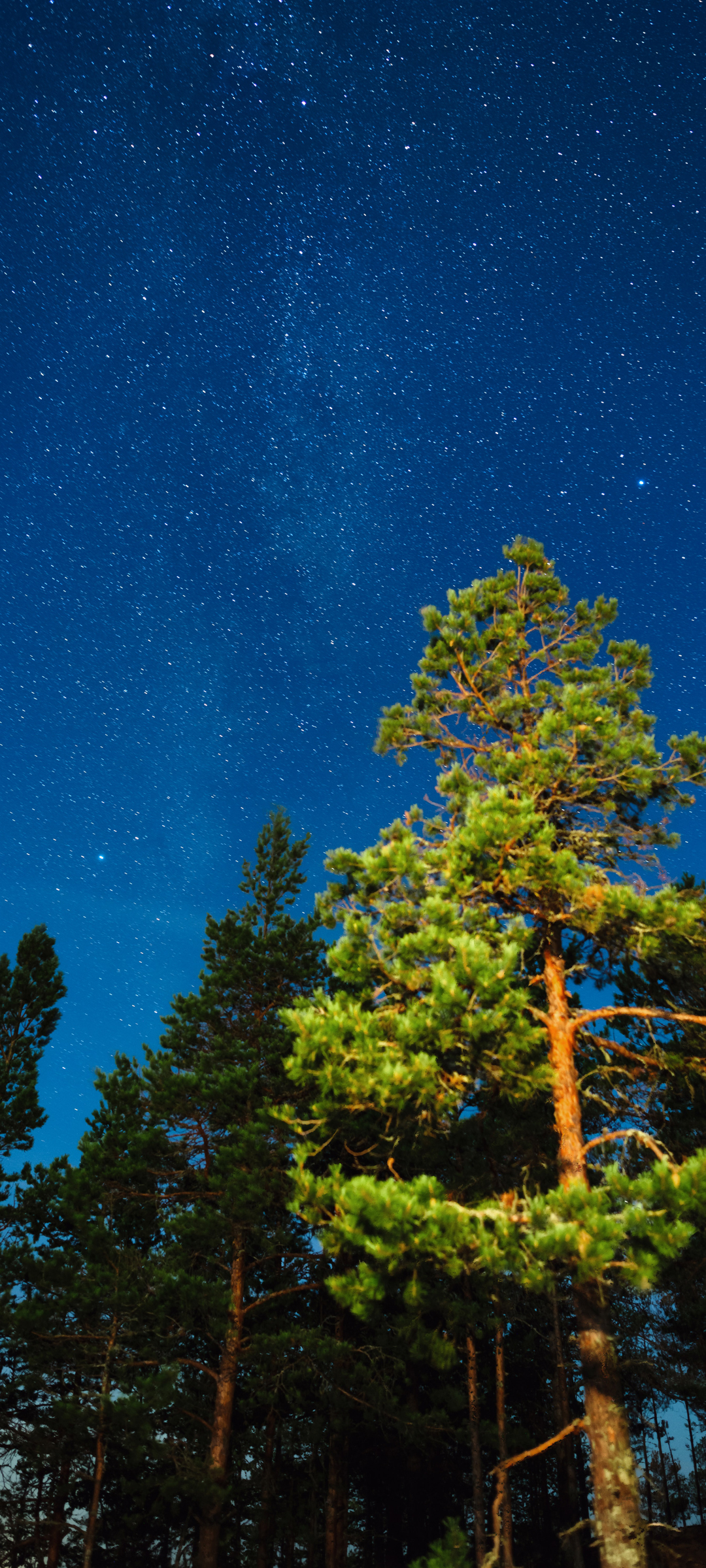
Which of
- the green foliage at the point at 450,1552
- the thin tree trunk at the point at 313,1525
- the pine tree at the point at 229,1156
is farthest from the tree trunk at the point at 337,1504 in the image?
the green foliage at the point at 450,1552

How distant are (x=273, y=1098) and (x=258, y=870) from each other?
5.96 meters

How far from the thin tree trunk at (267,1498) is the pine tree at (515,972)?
12.4 meters

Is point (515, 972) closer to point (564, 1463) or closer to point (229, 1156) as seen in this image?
point (229, 1156)

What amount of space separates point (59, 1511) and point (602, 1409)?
68.7 feet

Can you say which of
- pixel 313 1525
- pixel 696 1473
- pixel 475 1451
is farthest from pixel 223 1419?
pixel 696 1473

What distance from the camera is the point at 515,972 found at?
8367mm

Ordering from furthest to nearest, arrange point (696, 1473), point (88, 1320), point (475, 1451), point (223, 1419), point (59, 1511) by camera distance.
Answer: point (696, 1473) → point (59, 1511) → point (88, 1320) → point (223, 1419) → point (475, 1451)

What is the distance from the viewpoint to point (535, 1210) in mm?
5867

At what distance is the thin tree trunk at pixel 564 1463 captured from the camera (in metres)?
15.1

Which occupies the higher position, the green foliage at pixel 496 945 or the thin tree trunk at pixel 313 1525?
the green foliage at pixel 496 945

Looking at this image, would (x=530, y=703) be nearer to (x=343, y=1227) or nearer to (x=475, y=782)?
(x=475, y=782)

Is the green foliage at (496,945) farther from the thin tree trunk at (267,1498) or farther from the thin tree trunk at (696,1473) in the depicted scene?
the thin tree trunk at (696,1473)

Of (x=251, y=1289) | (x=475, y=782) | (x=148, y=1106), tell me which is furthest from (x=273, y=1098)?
(x=475, y=782)

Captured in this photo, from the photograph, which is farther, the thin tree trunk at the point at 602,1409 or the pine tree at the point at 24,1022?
the pine tree at the point at 24,1022
